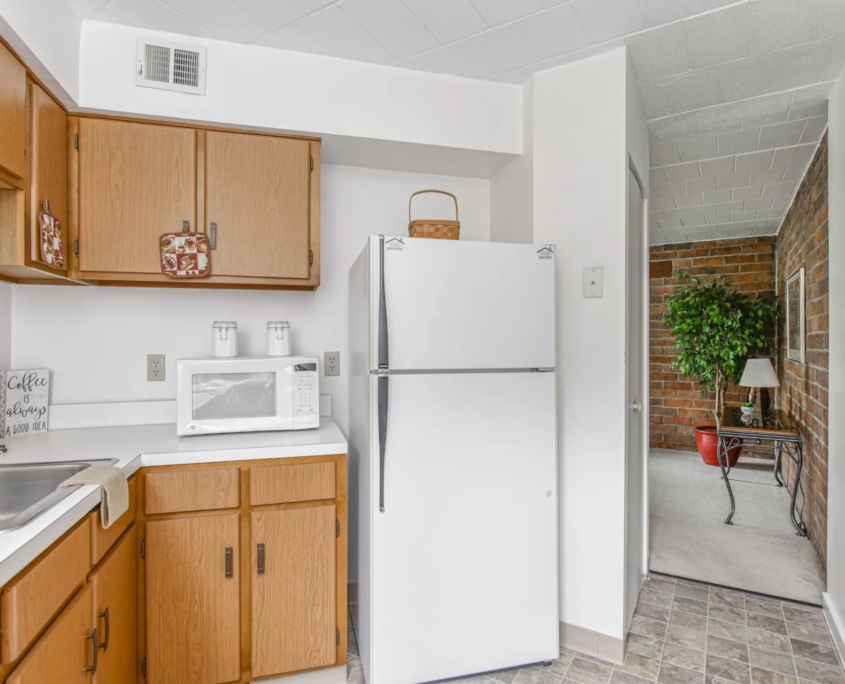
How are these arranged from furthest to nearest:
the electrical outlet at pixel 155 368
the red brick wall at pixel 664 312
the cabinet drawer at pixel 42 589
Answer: the red brick wall at pixel 664 312 < the electrical outlet at pixel 155 368 < the cabinet drawer at pixel 42 589

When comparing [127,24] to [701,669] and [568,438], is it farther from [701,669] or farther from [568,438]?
[701,669]

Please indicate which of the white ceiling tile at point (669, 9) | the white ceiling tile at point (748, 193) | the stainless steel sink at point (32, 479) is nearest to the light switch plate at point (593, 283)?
the white ceiling tile at point (669, 9)

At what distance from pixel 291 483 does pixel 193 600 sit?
49cm

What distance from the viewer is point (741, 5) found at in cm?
175

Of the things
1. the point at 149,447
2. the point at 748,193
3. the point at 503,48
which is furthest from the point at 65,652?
the point at 748,193

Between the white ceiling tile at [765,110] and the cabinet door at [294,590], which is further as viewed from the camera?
the white ceiling tile at [765,110]

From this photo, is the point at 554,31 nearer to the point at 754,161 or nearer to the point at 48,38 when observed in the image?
the point at 48,38

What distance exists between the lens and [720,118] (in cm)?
260

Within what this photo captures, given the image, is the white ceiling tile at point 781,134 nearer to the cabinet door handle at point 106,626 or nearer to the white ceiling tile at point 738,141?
the white ceiling tile at point 738,141

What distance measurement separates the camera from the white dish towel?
1.34 metres

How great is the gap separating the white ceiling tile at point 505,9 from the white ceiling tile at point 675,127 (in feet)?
3.78

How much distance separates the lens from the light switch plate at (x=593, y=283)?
2.06 meters

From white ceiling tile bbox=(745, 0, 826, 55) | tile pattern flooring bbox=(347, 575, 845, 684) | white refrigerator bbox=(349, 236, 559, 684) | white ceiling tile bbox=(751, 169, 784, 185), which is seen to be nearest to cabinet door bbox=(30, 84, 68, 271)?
white refrigerator bbox=(349, 236, 559, 684)

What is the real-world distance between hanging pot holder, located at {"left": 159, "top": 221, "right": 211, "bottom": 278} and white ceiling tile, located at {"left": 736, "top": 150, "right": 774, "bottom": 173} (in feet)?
10.1
